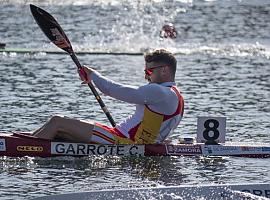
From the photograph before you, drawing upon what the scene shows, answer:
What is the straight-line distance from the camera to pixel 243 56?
108 feet

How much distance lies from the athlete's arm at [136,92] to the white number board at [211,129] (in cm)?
98

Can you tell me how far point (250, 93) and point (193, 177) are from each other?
10.3 meters

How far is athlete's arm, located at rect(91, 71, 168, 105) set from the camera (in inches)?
546

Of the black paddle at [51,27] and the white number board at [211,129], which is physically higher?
the black paddle at [51,27]

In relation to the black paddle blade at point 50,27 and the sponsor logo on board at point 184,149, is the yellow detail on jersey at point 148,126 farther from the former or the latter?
the black paddle blade at point 50,27

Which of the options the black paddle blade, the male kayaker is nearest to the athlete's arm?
the male kayaker

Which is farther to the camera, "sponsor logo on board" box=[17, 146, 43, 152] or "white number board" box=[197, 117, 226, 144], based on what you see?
"white number board" box=[197, 117, 226, 144]

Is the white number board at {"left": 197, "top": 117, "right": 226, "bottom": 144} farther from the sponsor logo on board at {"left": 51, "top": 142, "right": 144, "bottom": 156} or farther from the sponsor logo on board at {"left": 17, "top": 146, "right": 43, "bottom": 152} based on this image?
the sponsor logo on board at {"left": 17, "top": 146, "right": 43, "bottom": 152}

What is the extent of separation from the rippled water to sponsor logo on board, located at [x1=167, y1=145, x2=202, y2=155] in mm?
115

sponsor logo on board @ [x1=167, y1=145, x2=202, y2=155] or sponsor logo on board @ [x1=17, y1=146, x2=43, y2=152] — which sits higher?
sponsor logo on board @ [x1=17, y1=146, x2=43, y2=152]

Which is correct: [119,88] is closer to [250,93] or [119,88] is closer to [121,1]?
[250,93]

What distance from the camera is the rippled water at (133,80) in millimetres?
13625

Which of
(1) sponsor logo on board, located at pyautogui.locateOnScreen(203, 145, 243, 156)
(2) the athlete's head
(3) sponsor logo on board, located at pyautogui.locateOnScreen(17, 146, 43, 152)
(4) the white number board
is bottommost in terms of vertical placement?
(1) sponsor logo on board, located at pyautogui.locateOnScreen(203, 145, 243, 156)

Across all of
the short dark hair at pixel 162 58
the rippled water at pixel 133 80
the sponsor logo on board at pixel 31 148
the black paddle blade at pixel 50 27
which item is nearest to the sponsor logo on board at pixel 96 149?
the rippled water at pixel 133 80
